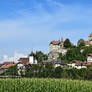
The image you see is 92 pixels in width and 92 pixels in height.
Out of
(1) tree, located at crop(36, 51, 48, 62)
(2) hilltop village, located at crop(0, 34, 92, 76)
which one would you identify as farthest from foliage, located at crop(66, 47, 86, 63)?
(1) tree, located at crop(36, 51, 48, 62)

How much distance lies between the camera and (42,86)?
23438 mm

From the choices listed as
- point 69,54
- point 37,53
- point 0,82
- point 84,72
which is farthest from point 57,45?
point 0,82

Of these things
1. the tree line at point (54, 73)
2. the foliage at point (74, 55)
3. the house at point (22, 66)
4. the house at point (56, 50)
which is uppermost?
the house at point (56, 50)

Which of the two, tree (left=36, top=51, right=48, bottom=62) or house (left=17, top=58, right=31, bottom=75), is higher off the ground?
tree (left=36, top=51, right=48, bottom=62)

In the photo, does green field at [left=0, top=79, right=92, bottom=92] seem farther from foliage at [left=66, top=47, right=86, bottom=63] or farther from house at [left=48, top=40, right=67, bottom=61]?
house at [left=48, top=40, right=67, bottom=61]

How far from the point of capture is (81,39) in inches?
4077

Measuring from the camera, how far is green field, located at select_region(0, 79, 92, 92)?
75.2ft

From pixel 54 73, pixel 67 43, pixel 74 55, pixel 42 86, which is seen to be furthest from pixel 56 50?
pixel 42 86

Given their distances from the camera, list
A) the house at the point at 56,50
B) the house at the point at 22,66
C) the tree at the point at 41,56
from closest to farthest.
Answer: the house at the point at 22,66 < the tree at the point at 41,56 < the house at the point at 56,50

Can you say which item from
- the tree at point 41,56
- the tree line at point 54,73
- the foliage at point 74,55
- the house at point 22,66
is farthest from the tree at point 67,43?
the tree line at point 54,73

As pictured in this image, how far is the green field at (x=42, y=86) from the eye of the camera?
902 inches

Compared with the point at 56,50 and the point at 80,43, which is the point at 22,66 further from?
the point at 56,50

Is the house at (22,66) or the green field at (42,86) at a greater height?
the house at (22,66)

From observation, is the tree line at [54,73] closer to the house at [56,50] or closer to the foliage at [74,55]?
the foliage at [74,55]
